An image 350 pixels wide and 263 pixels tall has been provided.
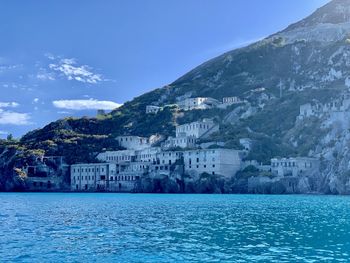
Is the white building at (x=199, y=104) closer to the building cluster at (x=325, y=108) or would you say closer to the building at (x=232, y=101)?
the building at (x=232, y=101)

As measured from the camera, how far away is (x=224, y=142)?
121 metres

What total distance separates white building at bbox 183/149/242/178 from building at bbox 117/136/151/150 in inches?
1143

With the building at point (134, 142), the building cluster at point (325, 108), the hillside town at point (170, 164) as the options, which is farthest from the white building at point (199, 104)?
the building cluster at point (325, 108)

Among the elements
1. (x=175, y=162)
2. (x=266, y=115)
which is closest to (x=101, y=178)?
(x=175, y=162)

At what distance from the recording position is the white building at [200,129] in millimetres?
132750

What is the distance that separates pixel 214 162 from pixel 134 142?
39643mm

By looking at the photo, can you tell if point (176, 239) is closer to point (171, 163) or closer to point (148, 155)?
point (171, 163)

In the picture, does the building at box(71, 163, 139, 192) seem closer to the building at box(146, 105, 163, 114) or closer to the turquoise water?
the building at box(146, 105, 163, 114)

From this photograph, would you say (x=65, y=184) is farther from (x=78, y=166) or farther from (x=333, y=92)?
(x=333, y=92)

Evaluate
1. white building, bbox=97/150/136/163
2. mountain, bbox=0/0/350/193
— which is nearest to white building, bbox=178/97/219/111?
mountain, bbox=0/0/350/193

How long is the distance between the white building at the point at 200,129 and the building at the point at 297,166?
Result: 3301 centimetres

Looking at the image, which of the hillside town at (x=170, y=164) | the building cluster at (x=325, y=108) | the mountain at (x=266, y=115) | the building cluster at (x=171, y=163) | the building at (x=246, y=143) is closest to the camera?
the hillside town at (x=170, y=164)

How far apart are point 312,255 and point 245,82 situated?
519 feet

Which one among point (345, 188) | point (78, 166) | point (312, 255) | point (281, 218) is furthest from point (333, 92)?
point (312, 255)
